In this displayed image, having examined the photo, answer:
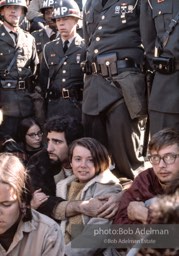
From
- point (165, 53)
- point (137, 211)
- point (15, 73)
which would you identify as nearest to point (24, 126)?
point (15, 73)

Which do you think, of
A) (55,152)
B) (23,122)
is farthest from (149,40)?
(23,122)

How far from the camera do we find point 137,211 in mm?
3197

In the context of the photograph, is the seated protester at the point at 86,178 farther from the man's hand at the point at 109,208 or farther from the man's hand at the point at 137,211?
the man's hand at the point at 137,211

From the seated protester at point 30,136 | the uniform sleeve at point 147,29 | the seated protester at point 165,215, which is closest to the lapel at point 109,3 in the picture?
the uniform sleeve at point 147,29

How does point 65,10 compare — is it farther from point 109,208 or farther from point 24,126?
point 109,208

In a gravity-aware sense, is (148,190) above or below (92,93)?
below

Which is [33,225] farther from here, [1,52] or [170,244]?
[1,52]

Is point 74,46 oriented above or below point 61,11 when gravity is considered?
below

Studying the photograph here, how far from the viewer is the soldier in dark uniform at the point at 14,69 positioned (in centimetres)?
557

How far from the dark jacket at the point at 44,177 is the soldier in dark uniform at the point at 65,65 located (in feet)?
4.05

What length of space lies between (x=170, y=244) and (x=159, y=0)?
238cm

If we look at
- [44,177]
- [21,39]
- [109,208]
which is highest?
[21,39]

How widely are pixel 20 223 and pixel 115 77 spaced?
1.88m

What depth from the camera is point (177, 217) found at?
1706 millimetres
